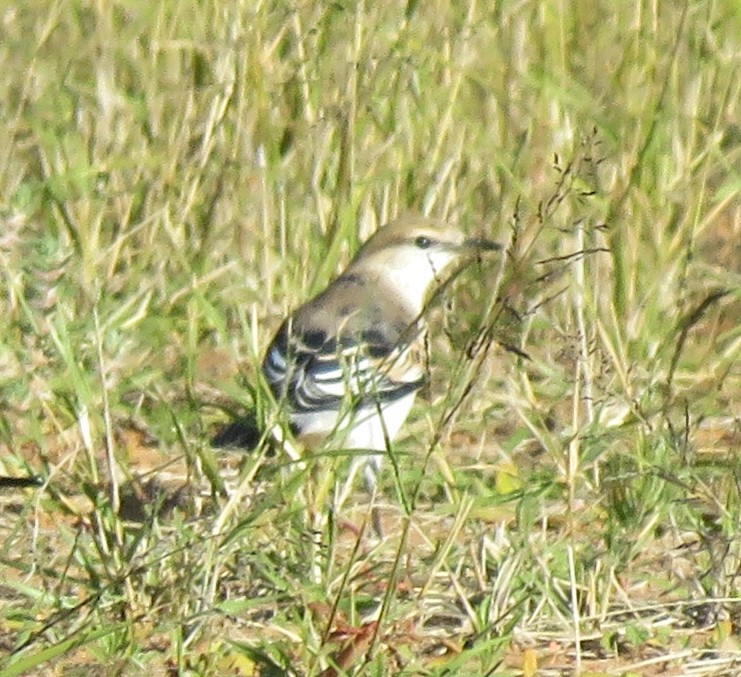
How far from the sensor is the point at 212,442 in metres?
5.04

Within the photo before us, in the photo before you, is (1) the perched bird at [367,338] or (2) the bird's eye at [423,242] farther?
(2) the bird's eye at [423,242]

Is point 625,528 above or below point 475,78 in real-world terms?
below

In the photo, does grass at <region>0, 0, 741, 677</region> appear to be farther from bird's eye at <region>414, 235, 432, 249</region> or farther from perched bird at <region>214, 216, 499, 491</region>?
bird's eye at <region>414, 235, 432, 249</region>

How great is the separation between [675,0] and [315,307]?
186 centimetres

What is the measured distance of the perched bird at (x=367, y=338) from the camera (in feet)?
16.5

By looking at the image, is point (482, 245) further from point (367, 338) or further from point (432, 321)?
point (432, 321)

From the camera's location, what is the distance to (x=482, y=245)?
5672mm

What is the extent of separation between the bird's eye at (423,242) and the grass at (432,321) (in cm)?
22

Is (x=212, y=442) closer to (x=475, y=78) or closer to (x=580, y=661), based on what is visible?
(x=580, y=661)

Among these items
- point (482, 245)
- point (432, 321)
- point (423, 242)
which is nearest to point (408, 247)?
point (423, 242)

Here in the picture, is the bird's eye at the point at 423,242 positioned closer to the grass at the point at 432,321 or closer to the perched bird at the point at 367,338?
the perched bird at the point at 367,338

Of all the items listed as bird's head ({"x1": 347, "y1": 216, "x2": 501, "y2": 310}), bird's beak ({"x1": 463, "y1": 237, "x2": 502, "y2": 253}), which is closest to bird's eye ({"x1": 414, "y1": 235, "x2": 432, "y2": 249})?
bird's head ({"x1": 347, "y1": 216, "x2": 501, "y2": 310})

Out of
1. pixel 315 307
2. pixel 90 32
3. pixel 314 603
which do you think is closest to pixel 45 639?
pixel 314 603

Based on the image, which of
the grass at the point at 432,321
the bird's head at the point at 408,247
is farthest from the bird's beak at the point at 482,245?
the grass at the point at 432,321
